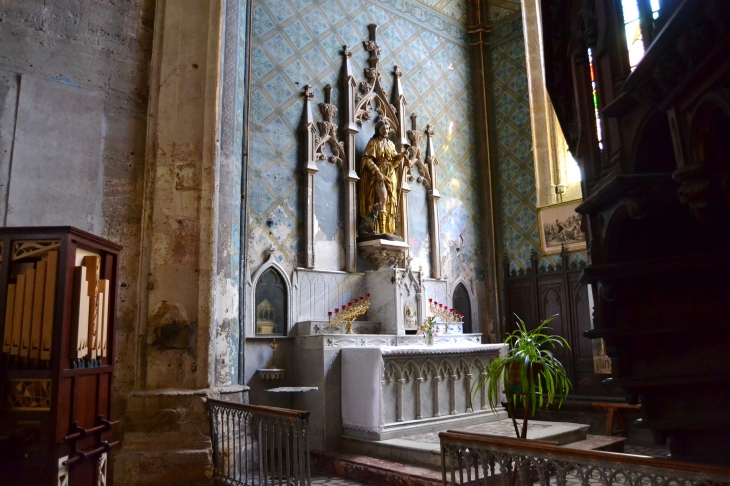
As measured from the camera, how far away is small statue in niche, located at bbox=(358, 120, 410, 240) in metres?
10.1

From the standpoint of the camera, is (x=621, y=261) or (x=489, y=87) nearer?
(x=621, y=261)

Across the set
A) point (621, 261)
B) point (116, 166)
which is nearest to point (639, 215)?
point (621, 261)

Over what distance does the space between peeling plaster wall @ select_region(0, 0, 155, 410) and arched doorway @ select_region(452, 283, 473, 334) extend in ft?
24.2

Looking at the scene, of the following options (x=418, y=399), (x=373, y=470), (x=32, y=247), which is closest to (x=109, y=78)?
(x=32, y=247)

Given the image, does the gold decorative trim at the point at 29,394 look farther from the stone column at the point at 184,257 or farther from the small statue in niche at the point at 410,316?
the small statue in niche at the point at 410,316

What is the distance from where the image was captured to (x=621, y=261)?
2963 millimetres

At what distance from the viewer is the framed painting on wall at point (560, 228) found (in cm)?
1089

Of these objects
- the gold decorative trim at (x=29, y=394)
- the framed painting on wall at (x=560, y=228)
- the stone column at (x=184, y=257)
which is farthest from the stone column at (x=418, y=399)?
the gold decorative trim at (x=29, y=394)

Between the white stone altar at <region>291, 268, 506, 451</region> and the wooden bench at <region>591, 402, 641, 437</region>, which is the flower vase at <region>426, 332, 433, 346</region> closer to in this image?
the white stone altar at <region>291, 268, 506, 451</region>

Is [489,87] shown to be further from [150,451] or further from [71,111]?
[150,451]

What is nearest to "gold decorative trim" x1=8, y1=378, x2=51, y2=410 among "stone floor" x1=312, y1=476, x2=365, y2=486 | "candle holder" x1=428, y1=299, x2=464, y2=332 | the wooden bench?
"stone floor" x1=312, y1=476, x2=365, y2=486

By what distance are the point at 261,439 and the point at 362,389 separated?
281 centimetres

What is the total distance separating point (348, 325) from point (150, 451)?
3794mm

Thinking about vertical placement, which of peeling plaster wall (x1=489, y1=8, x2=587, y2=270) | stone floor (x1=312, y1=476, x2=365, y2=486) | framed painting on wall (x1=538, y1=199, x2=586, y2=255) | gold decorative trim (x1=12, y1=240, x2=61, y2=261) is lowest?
stone floor (x1=312, y1=476, x2=365, y2=486)
